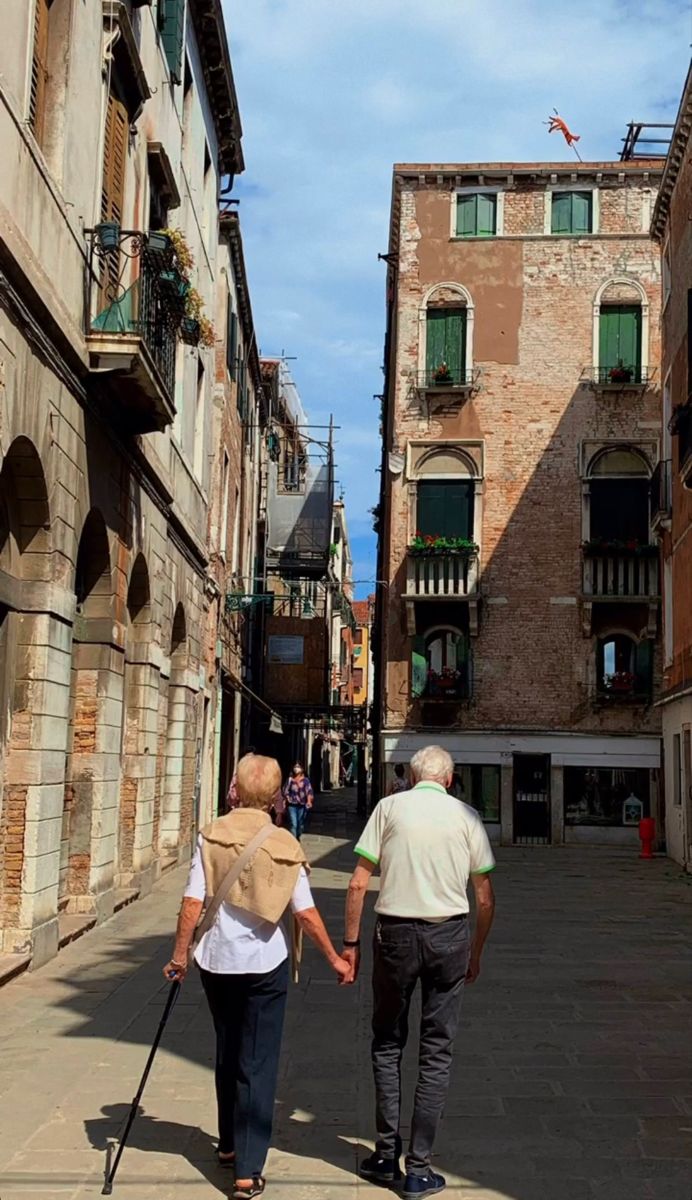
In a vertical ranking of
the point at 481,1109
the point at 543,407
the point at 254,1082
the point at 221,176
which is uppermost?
the point at 221,176

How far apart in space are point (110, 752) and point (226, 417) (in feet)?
41.8

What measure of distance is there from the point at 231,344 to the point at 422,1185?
72.5 feet

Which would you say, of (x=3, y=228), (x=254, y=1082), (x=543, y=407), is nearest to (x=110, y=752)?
(x=3, y=228)

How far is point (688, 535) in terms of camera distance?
21984mm

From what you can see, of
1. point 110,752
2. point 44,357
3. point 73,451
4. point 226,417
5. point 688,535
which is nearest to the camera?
point 44,357

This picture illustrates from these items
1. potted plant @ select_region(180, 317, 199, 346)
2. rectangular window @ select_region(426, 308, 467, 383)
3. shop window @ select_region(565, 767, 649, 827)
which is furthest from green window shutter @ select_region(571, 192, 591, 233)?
potted plant @ select_region(180, 317, 199, 346)

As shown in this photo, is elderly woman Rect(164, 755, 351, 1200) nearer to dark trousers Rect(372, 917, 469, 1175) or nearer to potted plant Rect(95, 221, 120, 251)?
dark trousers Rect(372, 917, 469, 1175)

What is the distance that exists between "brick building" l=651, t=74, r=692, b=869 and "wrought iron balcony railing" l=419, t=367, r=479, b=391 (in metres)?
4.74

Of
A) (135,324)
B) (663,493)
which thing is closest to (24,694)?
(135,324)

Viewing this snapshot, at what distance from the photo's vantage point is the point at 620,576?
2802 cm

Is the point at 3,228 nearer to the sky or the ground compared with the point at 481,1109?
nearer to the sky

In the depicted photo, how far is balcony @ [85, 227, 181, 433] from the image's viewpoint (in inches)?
436

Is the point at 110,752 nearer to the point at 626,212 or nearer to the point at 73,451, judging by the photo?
the point at 73,451

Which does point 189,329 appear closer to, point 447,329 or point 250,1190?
point 250,1190
